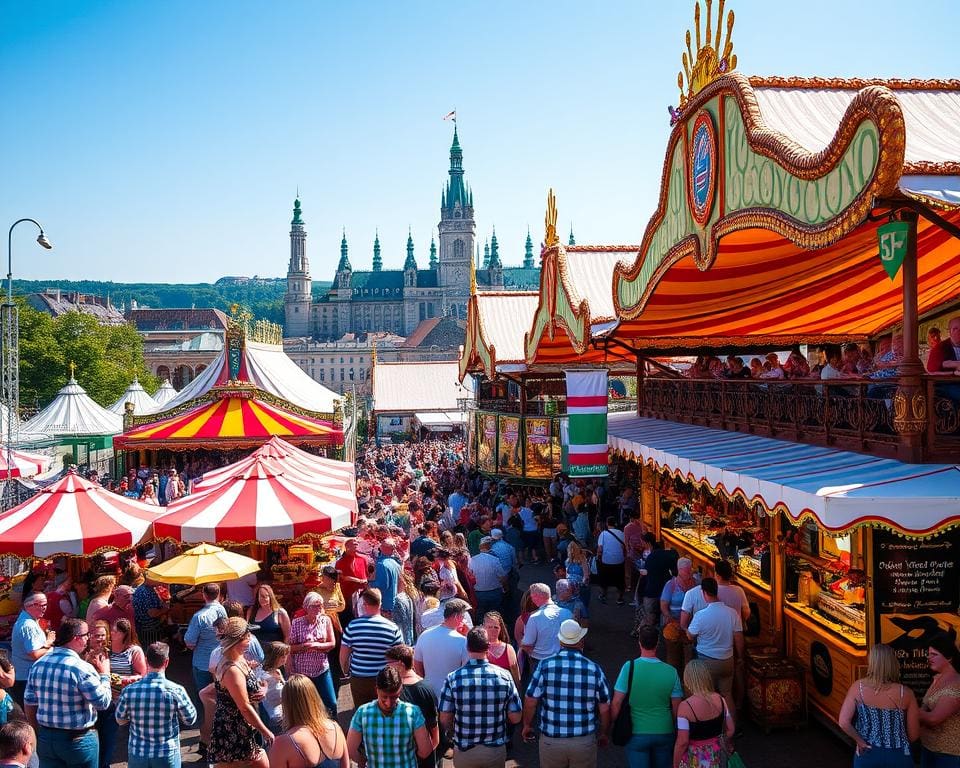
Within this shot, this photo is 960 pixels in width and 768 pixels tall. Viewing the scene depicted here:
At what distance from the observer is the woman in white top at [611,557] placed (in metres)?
10.9

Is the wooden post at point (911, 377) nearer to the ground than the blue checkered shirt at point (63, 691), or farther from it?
farther from it

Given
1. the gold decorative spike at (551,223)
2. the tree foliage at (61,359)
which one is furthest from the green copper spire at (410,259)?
the gold decorative spike at (551,223)

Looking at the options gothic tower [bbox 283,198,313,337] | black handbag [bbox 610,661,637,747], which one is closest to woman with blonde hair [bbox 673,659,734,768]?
black handbag [bbox 610,661,637,747]

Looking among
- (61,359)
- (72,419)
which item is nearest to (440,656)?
(72,419)

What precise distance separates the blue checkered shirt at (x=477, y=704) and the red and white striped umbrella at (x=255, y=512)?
4698mm

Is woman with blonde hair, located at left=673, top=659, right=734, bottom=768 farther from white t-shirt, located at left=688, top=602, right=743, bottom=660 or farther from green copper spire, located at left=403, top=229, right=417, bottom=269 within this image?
green copper spire, located at left=403, top=229, right=417, bottom=269

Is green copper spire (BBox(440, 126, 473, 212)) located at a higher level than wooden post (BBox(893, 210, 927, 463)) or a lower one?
higher

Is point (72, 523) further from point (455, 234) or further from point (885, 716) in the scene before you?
point (455, 234)

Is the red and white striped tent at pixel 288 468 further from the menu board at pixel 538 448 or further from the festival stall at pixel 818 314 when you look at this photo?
the menu board at pixel 538 448

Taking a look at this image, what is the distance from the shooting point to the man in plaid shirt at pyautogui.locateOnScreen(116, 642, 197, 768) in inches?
206

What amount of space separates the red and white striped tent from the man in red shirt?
6.53 feet

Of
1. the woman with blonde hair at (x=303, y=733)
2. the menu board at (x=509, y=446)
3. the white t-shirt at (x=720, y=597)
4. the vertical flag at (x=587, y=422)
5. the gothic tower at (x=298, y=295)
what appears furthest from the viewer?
the gothic tower at (x=298, y=295)

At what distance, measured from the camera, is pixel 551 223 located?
14.4m

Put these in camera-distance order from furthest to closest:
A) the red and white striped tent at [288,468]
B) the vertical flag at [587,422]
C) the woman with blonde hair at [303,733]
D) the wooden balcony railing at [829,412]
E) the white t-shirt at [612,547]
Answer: the vertical flag at [587,422] → the red and white striped tent at [288,468] → the white t-shirt at [612,547] → the wooden balcony railing at [829,412] → the woman with blonde hair at [303,733]
